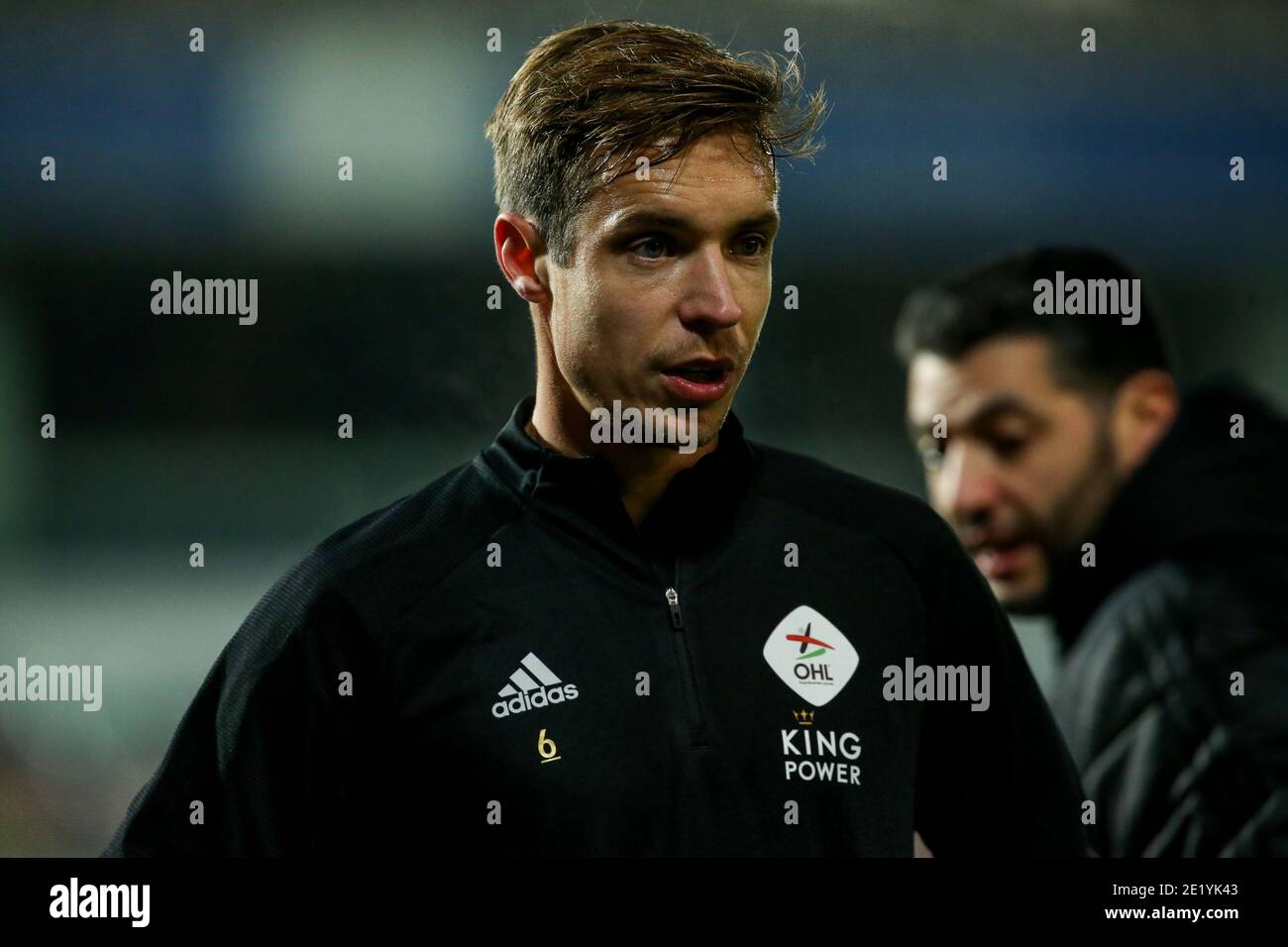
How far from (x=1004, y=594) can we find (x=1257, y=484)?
613 mm

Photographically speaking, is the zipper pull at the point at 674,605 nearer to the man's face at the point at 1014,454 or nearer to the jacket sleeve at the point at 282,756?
the jacket sleeve at the point at 282,756

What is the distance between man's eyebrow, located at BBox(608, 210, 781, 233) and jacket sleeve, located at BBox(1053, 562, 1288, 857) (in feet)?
4.77

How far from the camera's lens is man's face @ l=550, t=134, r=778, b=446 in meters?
2.04

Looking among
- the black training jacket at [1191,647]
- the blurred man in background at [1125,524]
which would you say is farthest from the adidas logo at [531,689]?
the blurred man in background at [1125,524]

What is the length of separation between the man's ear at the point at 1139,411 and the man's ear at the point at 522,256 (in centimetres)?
181

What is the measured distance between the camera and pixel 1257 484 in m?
3.07

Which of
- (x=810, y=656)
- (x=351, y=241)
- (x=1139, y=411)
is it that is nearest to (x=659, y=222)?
(x=810, y=656)

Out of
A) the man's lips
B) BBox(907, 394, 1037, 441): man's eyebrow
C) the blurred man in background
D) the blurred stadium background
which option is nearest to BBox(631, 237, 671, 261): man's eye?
the blurred stadium background

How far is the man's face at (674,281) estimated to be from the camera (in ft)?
6.70

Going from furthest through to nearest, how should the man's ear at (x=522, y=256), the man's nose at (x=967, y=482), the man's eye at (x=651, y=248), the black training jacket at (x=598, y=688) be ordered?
the man's nose at (x=967, y=482) < the man's ear at (x=522, y=256) < the man's eye at (x=651, y=248) < the black training jacket at (x=598, y=688)

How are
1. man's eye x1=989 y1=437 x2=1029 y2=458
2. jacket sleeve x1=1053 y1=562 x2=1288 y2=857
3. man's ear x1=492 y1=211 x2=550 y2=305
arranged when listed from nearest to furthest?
man's ear x1=492 y1=211 x2=550 y2=305
jacket sleeve x1=1053 y1=562 x2=1288 y2=857
man's eye x1=989 y1=437 x2=1029 y2=458

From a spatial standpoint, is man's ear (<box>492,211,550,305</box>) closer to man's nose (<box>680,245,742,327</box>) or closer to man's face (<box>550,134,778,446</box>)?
man's face (<box>550,134,778,446</box>)

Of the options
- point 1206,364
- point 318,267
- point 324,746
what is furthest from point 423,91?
point 1206,364
